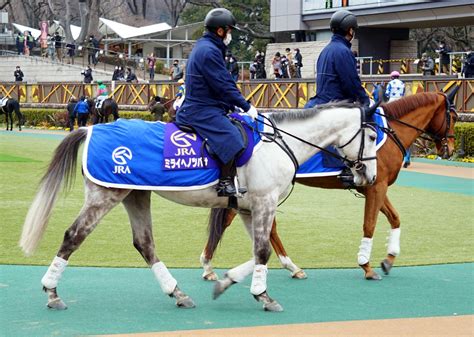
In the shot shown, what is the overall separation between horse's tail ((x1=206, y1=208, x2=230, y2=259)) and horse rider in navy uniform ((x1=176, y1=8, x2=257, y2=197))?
1047mm

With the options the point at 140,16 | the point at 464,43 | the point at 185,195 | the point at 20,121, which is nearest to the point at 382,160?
the point at 185,195

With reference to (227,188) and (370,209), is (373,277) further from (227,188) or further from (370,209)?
(227,188)

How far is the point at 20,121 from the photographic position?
36625 mm

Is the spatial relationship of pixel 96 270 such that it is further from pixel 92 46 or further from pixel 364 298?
pixel 92 46

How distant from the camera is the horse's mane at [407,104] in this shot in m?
8.91

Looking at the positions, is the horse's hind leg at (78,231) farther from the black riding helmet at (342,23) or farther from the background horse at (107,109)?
the background horse at (107,109)

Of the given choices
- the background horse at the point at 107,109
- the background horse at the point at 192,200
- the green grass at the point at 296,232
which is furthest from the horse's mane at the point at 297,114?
the background horse at the point at 107,109

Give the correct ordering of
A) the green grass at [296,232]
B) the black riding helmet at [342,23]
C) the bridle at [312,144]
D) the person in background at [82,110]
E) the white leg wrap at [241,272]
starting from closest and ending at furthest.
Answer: the white leg wrap at [241,272]
the bridle at [312,144]
the black riding helmet at [342,23]
the green grass at [296,232]
the person in background at [82,110]

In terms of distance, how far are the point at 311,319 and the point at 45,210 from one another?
7.25 feet

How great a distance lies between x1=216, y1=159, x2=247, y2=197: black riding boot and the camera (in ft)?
22.2

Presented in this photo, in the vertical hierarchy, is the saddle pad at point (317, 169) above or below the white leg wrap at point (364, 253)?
above

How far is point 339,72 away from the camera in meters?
8.59

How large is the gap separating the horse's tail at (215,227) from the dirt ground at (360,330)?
1.80 m

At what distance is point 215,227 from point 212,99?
57.6 inches
